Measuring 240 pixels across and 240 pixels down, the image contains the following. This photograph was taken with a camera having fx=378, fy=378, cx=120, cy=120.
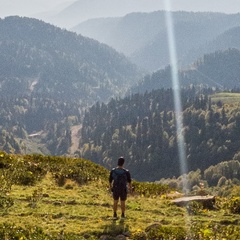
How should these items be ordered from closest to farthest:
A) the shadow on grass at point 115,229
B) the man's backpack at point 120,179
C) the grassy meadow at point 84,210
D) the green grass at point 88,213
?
the grassy meadow at point 84,210 → the shadow on grass at point 115,229 → the green grass at point 88,213 → the man's backpack at point 120,179

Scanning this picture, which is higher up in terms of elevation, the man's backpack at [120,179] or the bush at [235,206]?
the man's backpack at [120,179]

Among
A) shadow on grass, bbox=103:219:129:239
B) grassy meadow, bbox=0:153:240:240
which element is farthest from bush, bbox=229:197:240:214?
shadow on grass, bbox=103:219:129:239

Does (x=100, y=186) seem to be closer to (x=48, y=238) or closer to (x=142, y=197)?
(x=142, y=197)

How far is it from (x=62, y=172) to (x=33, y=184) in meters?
3.09

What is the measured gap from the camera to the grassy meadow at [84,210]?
17750 mm

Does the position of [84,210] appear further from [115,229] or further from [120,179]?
[115,229]

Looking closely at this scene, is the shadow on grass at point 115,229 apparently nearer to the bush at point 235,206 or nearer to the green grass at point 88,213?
the green grass at point 88,213

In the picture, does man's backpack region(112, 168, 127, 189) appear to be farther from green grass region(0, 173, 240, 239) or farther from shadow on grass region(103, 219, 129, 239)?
shadow on grass region(103, 219, 129, 239)

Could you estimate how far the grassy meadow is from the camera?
699 inches

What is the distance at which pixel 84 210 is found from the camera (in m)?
22.6

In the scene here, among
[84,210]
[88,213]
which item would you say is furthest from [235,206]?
[84,210]

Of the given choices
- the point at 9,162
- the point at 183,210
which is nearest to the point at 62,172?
the point at 9,162

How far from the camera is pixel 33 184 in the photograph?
29.8 meters

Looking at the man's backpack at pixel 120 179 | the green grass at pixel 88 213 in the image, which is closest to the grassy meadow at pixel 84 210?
the green grass at pixel 88 213
